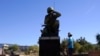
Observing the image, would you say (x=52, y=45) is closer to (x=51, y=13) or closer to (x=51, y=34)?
(x=51, y=34)

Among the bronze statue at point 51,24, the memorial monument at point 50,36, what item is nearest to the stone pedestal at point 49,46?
the memorial monument at point 50,36

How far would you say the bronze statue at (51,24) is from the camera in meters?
10.4

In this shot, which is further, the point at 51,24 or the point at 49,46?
the point at 51,24

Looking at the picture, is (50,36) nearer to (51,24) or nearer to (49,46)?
(49,46)

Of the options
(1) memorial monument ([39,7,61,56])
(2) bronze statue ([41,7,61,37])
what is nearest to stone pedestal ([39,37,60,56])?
(1) memorial monument ([39,7,61,56])

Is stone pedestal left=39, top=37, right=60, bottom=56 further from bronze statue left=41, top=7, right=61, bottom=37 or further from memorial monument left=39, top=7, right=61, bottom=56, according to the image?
bronze statue left=41, top=7, right=61, bottom=37

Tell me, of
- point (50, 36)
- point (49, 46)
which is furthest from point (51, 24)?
point (49, 46)

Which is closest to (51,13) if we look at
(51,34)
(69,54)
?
(51,34)

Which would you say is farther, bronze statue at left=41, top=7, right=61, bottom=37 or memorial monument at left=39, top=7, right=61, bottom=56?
bronze statue at left=41, top=7, right=61, bottom=37

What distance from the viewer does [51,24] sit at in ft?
34.7

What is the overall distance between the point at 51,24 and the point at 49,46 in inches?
39.2

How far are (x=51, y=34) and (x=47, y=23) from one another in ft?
1.91

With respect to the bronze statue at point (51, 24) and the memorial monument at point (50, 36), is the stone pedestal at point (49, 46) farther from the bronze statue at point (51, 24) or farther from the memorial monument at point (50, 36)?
the bronze statue at point (51, 24)

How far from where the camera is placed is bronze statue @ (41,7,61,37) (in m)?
10.4
